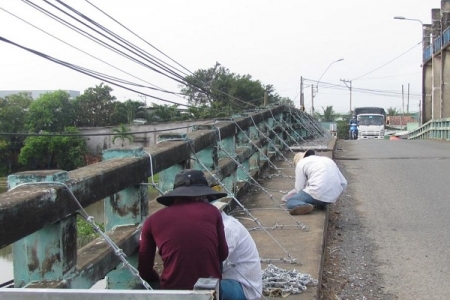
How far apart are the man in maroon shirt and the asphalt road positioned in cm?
217

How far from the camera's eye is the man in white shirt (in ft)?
12.1

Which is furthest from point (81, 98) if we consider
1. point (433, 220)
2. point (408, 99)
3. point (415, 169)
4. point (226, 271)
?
point (408, 99)

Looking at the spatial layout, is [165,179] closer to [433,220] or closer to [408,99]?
[433,220]

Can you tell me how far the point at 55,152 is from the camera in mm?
9844

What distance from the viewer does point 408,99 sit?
307 ft

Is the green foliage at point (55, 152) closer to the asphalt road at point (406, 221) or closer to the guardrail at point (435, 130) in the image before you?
the asphalt road at point (406, 221)

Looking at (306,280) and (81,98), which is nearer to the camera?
(306,280)

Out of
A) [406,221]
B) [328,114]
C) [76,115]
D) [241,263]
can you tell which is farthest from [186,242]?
[328,114]

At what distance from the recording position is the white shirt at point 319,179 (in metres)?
7.14

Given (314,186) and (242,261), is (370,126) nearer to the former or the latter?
(314,186)

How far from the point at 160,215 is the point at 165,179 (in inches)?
64.5

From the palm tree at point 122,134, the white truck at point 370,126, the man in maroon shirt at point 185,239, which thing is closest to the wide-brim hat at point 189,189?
the man in maroon shirt at point 185,239

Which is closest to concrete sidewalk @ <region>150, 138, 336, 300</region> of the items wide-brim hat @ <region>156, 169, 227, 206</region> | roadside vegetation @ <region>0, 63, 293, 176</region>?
wide-brim hat @ <region>156, 169, 227, 206</region>

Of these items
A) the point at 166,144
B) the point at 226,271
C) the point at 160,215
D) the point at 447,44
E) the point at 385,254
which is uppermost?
the point at 447,44
